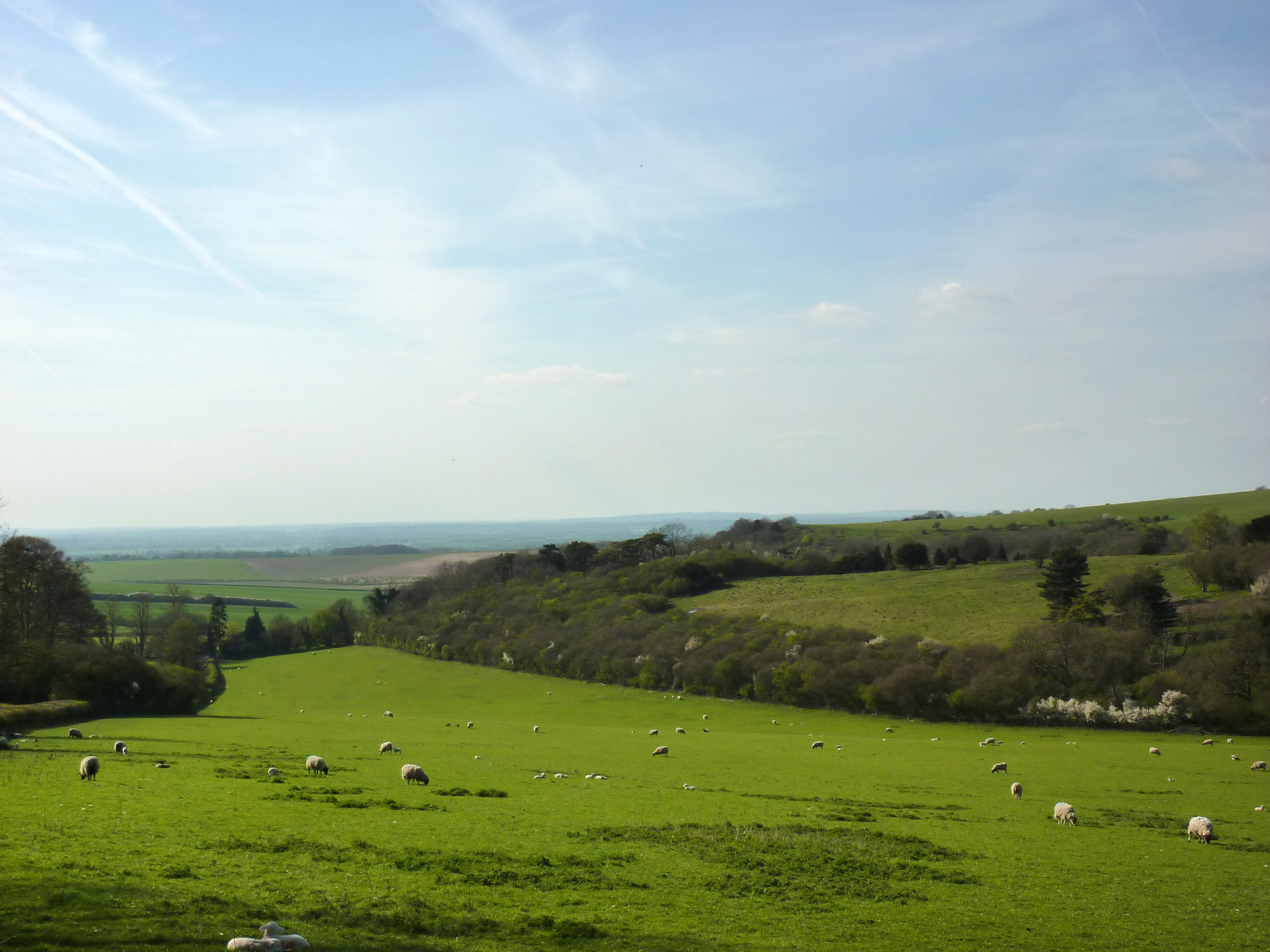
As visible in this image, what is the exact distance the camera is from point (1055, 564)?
259 ft

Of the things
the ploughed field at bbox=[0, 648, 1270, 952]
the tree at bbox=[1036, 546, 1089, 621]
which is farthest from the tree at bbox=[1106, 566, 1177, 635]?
the ploughed field at bbox=[0, 648, 1270, 952]

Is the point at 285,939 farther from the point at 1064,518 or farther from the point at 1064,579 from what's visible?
the point at 1064,518

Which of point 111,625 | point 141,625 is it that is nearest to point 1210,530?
point 141,625

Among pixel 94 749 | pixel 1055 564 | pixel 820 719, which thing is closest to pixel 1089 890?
pixel 94 749

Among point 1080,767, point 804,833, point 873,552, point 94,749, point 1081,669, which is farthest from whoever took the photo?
point 873,552

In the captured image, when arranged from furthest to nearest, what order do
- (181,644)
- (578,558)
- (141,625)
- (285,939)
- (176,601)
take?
(578,558) < (176,601) < (141,625) < (181,644) < (285,939)

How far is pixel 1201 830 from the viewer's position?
75.1 feet

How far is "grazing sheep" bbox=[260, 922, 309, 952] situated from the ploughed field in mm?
436

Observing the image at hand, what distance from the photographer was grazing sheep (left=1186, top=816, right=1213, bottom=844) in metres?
22.8

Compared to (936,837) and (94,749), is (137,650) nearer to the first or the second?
(94,749)

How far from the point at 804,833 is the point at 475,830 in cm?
825

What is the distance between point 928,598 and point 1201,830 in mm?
72105

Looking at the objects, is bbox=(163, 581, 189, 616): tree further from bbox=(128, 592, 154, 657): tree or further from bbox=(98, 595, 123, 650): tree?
bbox=(98, 595, 123, 650): tree

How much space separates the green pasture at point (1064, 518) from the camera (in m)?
138
